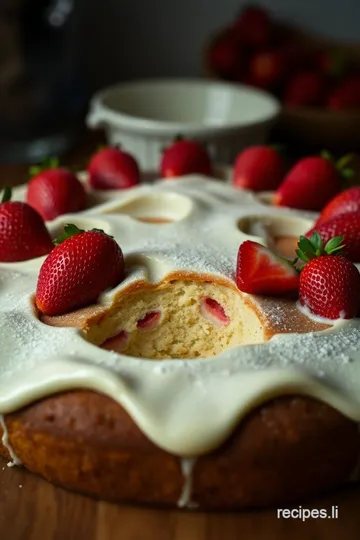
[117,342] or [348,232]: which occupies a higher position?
[348,232]

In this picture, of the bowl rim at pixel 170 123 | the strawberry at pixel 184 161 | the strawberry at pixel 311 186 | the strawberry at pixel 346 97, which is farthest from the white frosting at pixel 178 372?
the strawberry at pixel 346 97

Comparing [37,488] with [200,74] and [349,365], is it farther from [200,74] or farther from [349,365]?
[200,74]

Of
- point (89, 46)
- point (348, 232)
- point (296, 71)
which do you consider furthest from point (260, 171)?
point (89, 46)

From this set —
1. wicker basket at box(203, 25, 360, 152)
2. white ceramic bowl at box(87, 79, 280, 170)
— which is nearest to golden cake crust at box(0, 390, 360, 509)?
white ceramic bowl at box(87, 79, 280, 170)

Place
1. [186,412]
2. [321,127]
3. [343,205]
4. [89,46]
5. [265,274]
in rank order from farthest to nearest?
[89,46] < [321,127] < [343,205] < [265,274] < [186,412]

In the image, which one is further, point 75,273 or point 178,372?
point 75,273

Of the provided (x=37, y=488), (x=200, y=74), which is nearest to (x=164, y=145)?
(x=200, y=74)

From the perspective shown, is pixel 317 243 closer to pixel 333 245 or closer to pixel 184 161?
pixel 333 245
